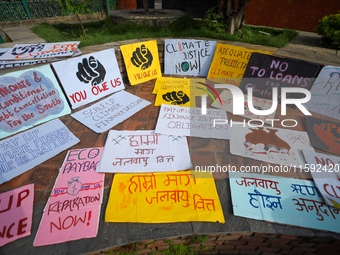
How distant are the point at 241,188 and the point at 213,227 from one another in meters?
0.52

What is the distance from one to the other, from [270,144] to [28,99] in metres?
3.52

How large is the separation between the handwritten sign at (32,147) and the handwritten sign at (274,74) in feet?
11.0

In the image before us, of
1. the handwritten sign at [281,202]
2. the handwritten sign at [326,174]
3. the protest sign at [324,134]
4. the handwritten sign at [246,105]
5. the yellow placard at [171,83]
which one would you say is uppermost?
the yellow placard at [171,83]

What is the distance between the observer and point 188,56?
3879 millimetres

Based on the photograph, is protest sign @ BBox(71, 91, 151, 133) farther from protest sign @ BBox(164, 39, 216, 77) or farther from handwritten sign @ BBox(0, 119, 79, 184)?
protest sign @ BBox(164, 39, 216, 77)

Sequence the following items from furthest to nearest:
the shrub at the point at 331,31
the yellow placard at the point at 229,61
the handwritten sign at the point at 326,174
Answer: the shrub at the point at 331,31 → the yellow placard at the point at 229,61 → the handwritten sign at the point at 326,174

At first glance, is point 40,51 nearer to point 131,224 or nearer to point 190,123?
point 190,123

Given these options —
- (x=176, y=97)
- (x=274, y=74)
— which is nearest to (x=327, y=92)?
(x=274, y=74)

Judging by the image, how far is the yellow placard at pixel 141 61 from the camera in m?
3.47

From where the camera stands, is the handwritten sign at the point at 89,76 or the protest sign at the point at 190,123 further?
the handwritten sign at the point at 89,76

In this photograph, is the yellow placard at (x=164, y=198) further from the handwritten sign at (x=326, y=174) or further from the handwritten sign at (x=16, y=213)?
the handwritten sign at (x=326, y=174)

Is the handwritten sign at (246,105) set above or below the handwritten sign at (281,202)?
above

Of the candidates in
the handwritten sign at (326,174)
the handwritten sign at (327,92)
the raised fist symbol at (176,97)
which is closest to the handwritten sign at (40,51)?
the raised fist symbol at (176,97)

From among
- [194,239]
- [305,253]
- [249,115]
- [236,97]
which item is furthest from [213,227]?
[236,97]
